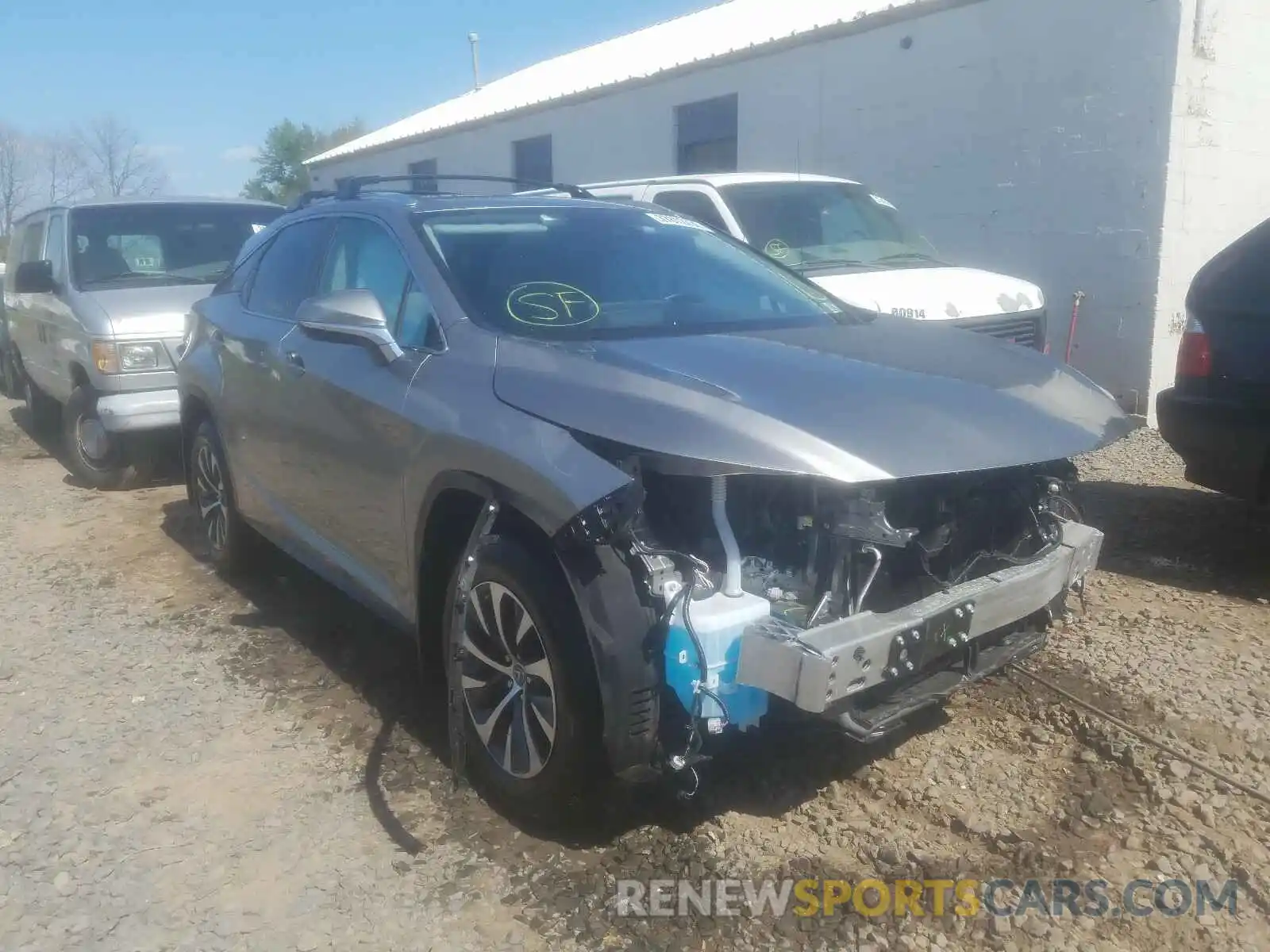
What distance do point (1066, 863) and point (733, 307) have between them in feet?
6.71

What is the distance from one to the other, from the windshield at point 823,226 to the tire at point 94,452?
4.48 m

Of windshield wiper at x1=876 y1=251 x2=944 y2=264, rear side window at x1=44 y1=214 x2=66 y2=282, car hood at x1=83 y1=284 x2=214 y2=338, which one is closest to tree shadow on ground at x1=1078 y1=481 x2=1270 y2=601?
windshield wiper at x1=876 y1=251 x2=944 y2=264

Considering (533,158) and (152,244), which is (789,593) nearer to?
(152,244)

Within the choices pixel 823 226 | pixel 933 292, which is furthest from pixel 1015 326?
pixel 823 226

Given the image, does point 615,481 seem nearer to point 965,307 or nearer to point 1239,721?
point 1239,721

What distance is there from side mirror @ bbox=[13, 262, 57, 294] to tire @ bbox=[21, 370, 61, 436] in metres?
2.30

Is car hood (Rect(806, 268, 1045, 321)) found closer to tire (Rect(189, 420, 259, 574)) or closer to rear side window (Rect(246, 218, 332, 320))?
rear side window (Rect(246, 218, 332, 320))

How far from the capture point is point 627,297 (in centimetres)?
365

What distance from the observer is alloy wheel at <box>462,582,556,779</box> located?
2.90 metres

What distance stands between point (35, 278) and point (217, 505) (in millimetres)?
3296

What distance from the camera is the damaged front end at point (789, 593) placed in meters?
2.62

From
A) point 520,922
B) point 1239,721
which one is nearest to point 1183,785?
point 1239,721

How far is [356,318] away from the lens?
3.41 m

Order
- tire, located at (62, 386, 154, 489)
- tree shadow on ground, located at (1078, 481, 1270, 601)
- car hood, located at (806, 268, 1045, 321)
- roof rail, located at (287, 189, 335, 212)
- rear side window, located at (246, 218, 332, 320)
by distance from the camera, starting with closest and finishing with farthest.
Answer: rear side window, located at (246, 218, 332, 320), roof rail, located at (287, 189, 335, 212), tree shadow on ground, located at (1078, 481, 1270, 601), car hood, located at (806, 268, 1045, 321), tire, located at (62, 386, 154, 489)
